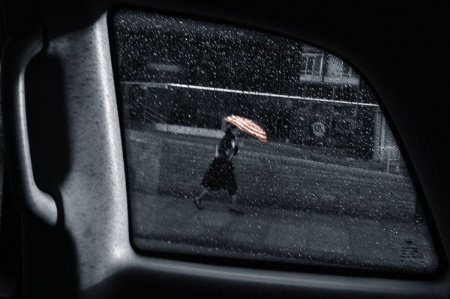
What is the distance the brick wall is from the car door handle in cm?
32

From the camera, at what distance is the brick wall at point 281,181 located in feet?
5.74

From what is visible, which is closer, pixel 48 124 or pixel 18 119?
pixel 18 119

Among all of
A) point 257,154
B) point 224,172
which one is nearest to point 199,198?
point 224,172

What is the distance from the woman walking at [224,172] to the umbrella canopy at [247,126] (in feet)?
0.05

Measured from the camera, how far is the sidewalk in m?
1.77

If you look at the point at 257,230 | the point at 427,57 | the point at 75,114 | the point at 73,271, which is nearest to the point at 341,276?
the point at 257,230

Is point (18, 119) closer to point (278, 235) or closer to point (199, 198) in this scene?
point (199, 198)

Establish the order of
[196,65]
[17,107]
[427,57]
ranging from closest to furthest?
[427,57] → [17,107] → [196,65]

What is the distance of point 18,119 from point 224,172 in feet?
1.86

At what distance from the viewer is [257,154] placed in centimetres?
180

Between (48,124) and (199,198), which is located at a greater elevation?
(48,124)

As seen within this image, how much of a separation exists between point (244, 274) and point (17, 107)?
763 mm

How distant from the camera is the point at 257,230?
72.4 inches

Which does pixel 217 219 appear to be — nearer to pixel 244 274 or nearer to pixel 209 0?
pixel 244 274
